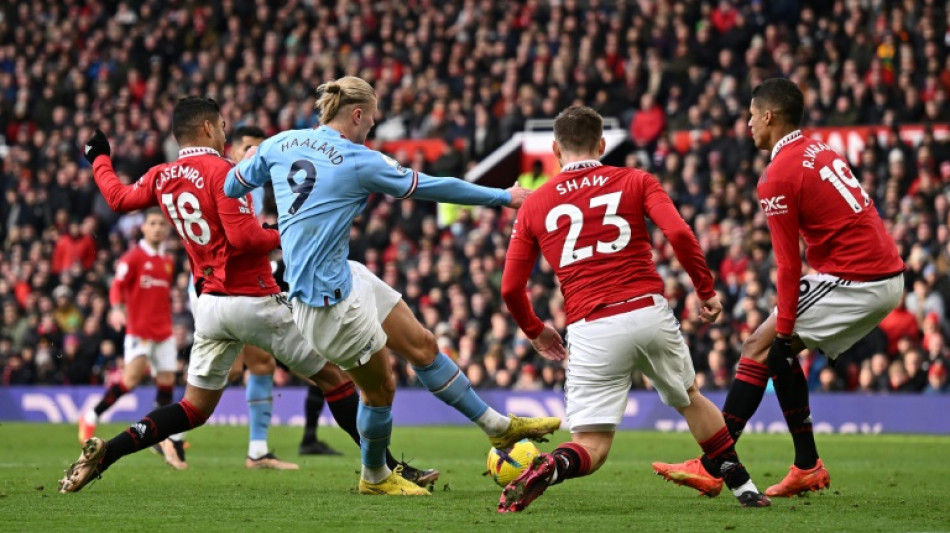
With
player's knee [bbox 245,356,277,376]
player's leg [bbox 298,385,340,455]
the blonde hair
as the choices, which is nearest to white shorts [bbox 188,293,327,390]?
the blonde hair

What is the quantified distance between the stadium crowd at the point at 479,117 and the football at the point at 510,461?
7.04 meters

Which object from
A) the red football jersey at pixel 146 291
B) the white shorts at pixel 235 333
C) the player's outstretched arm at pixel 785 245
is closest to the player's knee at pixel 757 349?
the player's outstretched arm at pixel 785 245

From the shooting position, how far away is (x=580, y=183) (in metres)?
7.70

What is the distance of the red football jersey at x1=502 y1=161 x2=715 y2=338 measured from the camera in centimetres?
759

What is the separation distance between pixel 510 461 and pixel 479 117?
14.6 m

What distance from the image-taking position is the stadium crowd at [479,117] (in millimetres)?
18625

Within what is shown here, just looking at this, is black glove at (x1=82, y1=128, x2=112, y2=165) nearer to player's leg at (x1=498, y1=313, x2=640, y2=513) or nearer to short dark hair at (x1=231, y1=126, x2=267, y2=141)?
short dark hair at (x1=231, y1=126, x2=267, y2=141)

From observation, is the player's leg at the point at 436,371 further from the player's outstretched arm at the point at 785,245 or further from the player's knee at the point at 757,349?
the player's outstretched arm at the point at 785,245

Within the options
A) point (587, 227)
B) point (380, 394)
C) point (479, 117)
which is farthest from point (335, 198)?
point (479, 117)

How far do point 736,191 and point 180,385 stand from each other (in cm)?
870

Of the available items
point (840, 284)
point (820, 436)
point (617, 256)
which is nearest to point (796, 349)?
point (840, 284)

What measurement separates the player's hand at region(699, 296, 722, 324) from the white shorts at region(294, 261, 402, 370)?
197 cm

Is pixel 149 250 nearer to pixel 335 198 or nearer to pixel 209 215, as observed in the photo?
pixel 209 215

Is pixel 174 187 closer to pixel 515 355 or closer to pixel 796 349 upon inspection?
pixel 796 349
